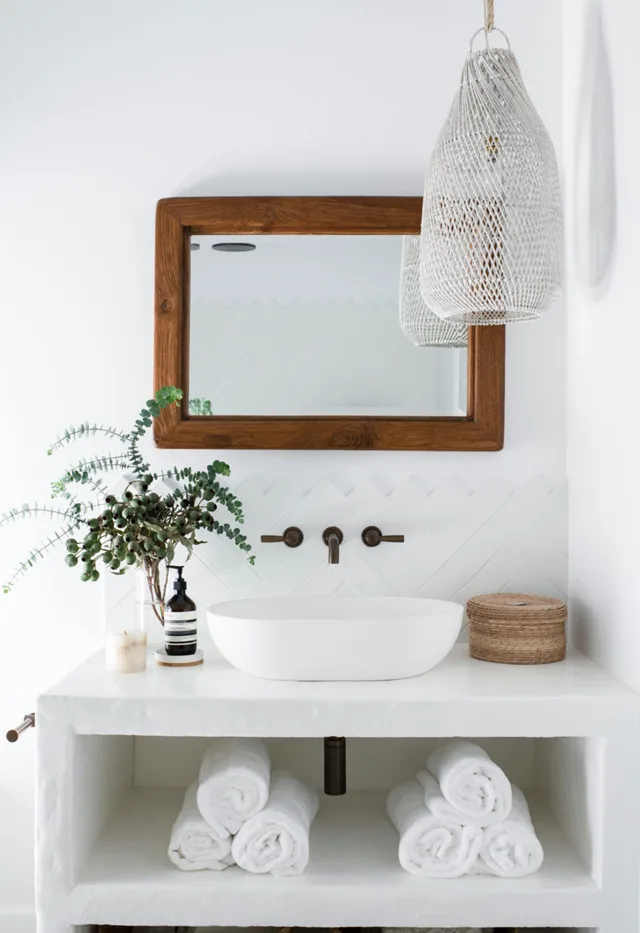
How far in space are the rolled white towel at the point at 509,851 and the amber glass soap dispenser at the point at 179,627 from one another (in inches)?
27.7

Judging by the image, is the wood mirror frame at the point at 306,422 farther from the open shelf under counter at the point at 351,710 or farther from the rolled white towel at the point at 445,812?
the rolled white towel at the point at 445,812

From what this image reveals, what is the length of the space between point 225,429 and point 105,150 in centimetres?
75

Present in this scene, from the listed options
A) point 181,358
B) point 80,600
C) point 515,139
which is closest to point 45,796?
point 80,600

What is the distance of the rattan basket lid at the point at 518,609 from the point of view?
194 centimetres

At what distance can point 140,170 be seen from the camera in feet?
7.32

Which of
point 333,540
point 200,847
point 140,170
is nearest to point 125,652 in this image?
point 200,847

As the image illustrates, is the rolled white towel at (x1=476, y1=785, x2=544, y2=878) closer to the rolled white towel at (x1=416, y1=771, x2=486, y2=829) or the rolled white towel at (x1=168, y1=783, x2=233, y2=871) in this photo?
the rolled white towel at (x1=416, y1=771, x2=486, y2=829)

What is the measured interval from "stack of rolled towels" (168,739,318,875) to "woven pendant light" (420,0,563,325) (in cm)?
104

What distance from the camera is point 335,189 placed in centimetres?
222

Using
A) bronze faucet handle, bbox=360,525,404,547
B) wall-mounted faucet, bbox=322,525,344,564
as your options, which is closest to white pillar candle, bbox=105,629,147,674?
wall-mounted faucet, bbox=322,525,344,564

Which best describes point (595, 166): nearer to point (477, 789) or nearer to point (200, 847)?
point (477, 789)

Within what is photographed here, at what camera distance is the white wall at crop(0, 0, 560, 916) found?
2.22m

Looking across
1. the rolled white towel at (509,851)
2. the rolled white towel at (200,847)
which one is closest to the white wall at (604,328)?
the rolled white towel at (509,851)

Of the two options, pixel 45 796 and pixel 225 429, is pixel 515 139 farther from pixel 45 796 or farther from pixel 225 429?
pixel 45 796
